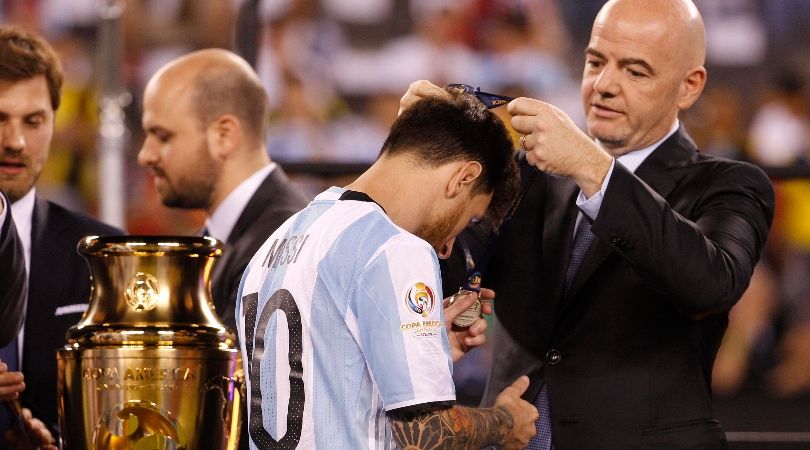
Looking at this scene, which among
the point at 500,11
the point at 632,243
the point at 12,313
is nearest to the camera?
the point at 632,243

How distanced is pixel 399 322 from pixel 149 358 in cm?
63

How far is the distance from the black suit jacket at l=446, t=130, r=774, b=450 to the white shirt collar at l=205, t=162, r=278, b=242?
1.00 metres

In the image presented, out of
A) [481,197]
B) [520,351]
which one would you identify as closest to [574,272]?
[520,351]

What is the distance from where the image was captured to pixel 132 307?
2268 millimetres

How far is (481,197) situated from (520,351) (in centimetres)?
40

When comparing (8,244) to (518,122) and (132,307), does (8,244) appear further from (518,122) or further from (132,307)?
(518,122)

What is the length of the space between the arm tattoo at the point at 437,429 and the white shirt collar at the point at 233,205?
1.37 metres

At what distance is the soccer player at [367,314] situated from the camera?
178 centimetres

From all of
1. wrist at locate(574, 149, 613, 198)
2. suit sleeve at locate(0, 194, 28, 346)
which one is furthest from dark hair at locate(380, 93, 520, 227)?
suit sleeve at locate(0, 194, 28, 346)

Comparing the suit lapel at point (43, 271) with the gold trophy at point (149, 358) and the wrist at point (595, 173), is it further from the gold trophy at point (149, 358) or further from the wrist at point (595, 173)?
the wrist at point (595, 173)

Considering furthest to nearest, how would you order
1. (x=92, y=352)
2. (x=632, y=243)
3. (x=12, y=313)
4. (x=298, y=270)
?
(x=12, y=313)
(x=92, y=352)
(x=632, y=243)
(x=298, y=270)

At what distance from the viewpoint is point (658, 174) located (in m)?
2.29

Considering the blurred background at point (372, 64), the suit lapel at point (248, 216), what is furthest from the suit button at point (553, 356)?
the blurred background at point (372, 64)

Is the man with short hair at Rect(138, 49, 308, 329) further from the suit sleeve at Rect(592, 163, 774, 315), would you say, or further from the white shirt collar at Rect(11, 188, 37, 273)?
the suit sleeve at Rect(592, 163, 774, 315)
